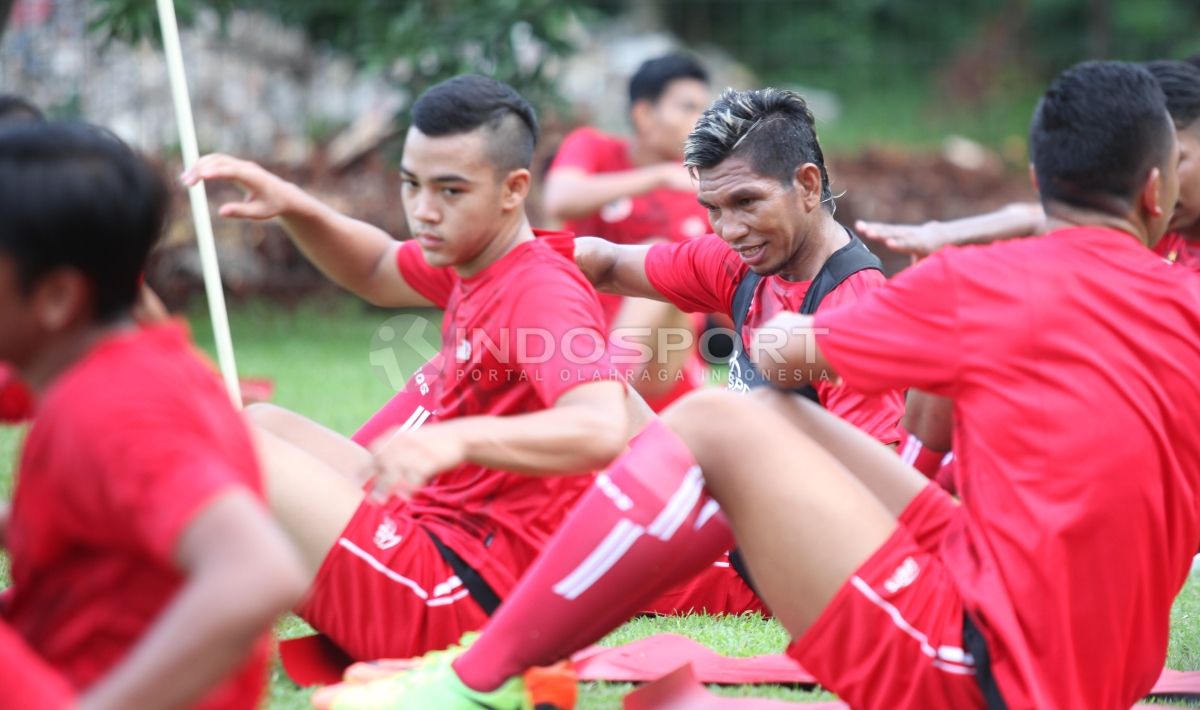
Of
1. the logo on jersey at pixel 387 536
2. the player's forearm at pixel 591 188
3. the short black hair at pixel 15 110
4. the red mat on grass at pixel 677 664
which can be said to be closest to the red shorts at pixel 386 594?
the logo on jersey at pixel 387 536

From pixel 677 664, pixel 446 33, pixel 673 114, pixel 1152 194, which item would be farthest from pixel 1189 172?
pixel 446 33

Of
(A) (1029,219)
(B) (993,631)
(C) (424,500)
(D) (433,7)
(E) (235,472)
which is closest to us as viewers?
(E) (235,472)

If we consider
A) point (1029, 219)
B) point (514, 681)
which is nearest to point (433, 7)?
point (1029, 219)

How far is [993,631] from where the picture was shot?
247 cm

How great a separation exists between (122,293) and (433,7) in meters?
7.95

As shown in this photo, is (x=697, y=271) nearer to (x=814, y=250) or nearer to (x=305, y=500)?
(x=814, y=250)

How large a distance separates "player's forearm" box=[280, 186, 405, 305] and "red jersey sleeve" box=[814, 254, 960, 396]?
183cm

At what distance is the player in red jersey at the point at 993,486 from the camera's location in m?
2.43

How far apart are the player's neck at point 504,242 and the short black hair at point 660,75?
12.0ft

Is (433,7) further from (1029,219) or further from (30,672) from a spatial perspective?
(30,672)

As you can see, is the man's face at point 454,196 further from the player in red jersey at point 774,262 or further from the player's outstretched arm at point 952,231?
the player's outstretched arm at point 952,231

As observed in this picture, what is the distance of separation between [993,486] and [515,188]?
139 cm

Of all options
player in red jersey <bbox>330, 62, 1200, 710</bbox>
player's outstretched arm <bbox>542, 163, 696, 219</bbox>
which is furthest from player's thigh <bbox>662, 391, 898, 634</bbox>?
player's outstretched arm <bbox>542, 163, 696, 219</bbox>

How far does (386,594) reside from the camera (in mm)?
3109
